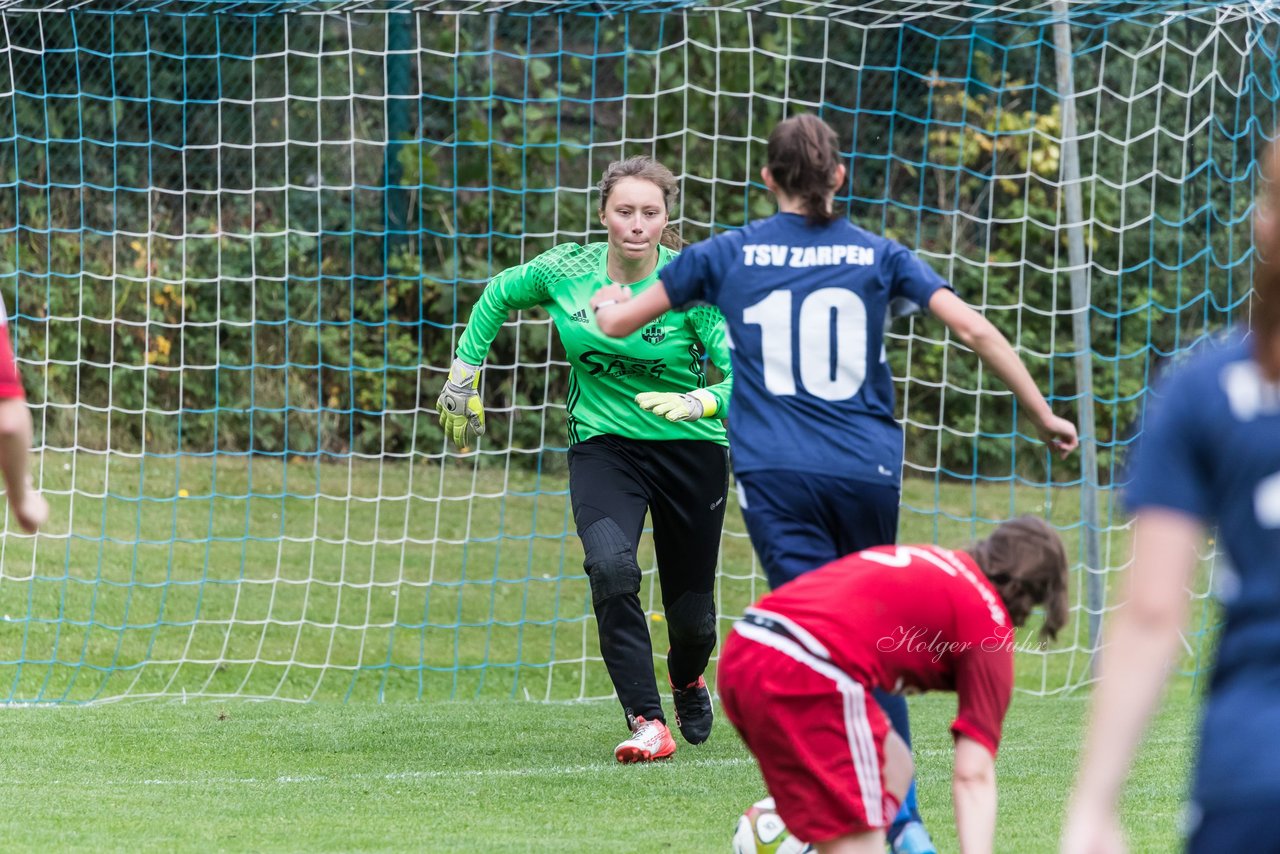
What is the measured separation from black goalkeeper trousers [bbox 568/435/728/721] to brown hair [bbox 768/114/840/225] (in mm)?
1844

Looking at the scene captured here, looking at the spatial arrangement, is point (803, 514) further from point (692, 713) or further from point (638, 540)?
point (692, 713)

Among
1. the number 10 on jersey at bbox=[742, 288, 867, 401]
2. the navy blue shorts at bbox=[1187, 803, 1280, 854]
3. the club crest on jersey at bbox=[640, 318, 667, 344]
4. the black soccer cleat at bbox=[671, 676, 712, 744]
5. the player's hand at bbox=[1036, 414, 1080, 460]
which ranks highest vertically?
the number 10 on jersey at bbox=[742, 288, 867, 401]

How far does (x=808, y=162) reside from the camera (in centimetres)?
355

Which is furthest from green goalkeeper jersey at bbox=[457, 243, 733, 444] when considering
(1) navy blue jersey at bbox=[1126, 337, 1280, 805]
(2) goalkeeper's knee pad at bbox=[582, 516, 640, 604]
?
(1) navy blue jersey at bbox=[1126, 337, 1280, 805]

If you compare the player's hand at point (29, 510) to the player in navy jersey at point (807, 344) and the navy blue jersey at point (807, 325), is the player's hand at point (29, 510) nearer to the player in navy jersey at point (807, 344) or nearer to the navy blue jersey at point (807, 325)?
the player in navy jersey at point (807, 344)

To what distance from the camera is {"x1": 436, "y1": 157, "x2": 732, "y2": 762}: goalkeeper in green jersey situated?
5180 mm

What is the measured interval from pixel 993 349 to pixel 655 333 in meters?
1.91

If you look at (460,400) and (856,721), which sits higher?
(460,400)

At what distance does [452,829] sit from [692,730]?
1.46 metres

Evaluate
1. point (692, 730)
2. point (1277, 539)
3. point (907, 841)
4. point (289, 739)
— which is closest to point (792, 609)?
point (907, 841)

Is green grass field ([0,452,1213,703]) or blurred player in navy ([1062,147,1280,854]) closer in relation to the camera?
blurred player in navy ([1062,147,1280,854])

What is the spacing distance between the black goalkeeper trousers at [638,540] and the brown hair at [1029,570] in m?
2.22

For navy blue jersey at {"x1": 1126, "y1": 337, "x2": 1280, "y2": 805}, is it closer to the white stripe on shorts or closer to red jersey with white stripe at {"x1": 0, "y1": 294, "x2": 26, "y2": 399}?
the white stripe on shorts

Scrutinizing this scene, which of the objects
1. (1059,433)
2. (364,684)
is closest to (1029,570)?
(1059,433)
